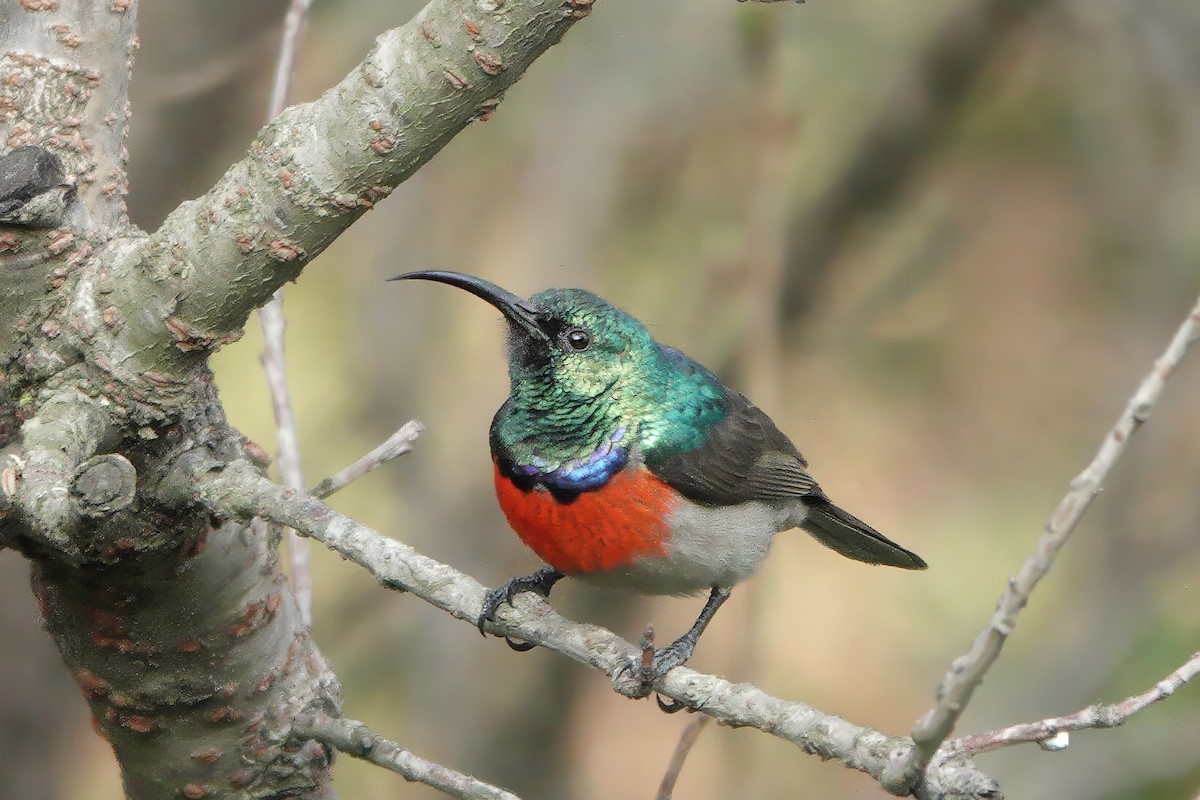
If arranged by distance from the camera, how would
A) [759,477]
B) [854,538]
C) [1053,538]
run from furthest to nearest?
[854,538], [759,477], [1053,538]

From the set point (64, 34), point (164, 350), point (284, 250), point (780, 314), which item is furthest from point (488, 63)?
point (780, 314)

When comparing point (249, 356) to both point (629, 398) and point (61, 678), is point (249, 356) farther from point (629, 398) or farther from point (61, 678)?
point (629, 398)

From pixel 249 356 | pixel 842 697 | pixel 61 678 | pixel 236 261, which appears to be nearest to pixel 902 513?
pixel 842 697

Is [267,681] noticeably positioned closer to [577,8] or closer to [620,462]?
[620,462]

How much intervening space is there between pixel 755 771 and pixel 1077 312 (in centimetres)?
278

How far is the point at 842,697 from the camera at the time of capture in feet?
20.3

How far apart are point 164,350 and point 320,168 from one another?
478 mm

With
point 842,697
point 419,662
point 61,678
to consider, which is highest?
point 842,697

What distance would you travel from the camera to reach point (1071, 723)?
1647 mm

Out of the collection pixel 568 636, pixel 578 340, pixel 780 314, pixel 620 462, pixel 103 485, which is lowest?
pixel 103 485

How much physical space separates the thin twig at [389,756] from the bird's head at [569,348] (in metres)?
1.09

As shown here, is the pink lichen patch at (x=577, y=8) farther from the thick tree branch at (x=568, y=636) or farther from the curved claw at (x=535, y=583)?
the curved claw at (x=535, y=583)

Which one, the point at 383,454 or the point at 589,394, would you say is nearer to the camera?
the point at 383,454

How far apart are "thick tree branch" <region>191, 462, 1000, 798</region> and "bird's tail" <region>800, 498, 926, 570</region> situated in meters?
1.93
